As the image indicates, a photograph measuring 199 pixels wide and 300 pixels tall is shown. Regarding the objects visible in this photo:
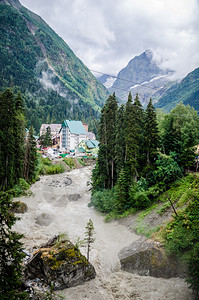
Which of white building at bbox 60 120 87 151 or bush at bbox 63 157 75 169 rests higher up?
white building at bbox 60 120 87 151

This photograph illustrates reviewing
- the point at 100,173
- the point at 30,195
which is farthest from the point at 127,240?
the point at 30,195

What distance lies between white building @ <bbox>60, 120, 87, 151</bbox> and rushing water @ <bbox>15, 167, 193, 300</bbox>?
1520 inches

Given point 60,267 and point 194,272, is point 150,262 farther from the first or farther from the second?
point 60,267

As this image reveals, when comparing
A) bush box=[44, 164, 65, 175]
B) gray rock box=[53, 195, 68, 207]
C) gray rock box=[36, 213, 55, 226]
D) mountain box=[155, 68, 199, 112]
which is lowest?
gray rock box=[53, 195, 68, 207]

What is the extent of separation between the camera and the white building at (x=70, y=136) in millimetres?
71250

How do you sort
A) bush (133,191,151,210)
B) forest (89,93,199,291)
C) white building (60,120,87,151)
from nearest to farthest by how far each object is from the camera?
bush (133,191,151,210) < forest (89,93,199,291) < white building (60,120,87,151)

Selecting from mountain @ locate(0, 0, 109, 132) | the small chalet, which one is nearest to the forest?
the small chalet

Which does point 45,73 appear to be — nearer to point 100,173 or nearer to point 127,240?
point 100,173

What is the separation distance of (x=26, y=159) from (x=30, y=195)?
20.5 ft

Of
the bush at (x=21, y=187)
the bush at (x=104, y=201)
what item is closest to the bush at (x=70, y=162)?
the bush at (x=21, y=187)

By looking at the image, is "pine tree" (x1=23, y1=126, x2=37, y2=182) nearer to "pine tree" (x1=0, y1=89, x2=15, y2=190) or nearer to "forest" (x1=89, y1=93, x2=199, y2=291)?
"pine tree" (x1=0, y1=89, x2=15, y2=190)

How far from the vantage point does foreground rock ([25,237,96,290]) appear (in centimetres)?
931

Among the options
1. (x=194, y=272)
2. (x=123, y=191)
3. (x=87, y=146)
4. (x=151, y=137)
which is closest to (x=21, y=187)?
(x=123, y=191)

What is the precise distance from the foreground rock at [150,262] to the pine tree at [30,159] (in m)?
23.2
